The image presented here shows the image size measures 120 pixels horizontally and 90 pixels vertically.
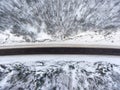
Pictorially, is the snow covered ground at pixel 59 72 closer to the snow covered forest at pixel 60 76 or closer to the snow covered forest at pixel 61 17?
the snow covered forest at pixel 60 76

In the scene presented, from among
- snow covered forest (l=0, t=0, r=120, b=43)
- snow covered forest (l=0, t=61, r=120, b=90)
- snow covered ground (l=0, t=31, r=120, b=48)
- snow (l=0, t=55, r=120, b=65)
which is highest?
snow covered forest (l=0, t=0, r=120, b=43)

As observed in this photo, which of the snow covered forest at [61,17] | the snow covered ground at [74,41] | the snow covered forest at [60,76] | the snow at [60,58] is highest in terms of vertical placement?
the snow covered forest at [61,17]

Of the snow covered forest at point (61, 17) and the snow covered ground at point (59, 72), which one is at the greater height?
the snow covered forest at point (61, 17)

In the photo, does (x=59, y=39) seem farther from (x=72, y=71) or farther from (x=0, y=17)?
(x=0, y=17)

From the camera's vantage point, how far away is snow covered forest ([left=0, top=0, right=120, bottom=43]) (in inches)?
38.1

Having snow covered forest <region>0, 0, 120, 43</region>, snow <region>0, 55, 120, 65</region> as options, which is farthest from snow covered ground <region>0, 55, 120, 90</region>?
snow covered forest <region>0, 0, 120, 43</region>

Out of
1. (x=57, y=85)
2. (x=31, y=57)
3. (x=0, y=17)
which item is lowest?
(x=57, y=85)

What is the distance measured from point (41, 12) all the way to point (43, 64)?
243 mm

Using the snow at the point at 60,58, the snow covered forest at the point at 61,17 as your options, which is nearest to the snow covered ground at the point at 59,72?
the snow at the point at 60,58

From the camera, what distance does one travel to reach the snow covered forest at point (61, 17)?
3.17ft

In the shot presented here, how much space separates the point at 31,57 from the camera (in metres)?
0.98

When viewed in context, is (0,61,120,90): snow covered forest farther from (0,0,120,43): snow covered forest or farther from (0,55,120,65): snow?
(0,0,120,43): snow covered forest

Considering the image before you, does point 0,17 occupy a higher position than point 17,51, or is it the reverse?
point 0,17

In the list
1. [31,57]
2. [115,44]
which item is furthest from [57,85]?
[115,44]
